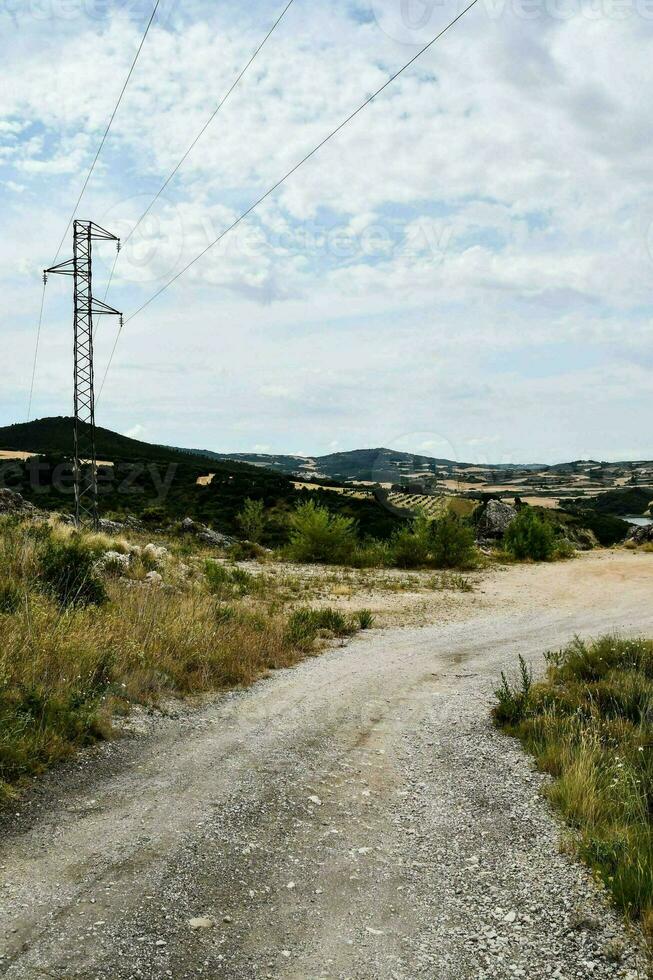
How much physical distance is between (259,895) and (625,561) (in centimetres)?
2683

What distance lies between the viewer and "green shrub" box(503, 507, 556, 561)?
30062 mm

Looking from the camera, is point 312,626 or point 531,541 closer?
point 312,626

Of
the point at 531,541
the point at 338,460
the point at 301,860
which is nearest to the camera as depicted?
the point at 301,860

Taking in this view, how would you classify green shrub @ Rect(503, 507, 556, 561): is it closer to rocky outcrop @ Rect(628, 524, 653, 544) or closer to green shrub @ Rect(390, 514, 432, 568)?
green shrub @ Rect(390, 514, 432, 568)

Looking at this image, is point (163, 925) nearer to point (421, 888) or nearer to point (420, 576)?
point (421, 888)

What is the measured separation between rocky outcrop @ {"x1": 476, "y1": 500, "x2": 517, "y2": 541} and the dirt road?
28.3 meters

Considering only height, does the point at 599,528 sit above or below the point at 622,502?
below

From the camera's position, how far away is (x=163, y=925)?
3975 mm

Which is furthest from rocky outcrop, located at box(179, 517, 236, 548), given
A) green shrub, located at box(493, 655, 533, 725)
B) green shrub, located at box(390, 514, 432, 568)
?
green shrub, located at box(493, 655, 533, 725)

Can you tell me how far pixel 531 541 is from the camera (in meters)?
30.2

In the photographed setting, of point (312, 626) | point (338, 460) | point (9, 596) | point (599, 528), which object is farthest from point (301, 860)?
point (338, 460)

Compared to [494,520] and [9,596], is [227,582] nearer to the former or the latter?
[9,596]

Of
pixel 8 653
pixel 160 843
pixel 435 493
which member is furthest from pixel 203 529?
pixel 160 843

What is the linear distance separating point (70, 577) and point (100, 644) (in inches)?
143
